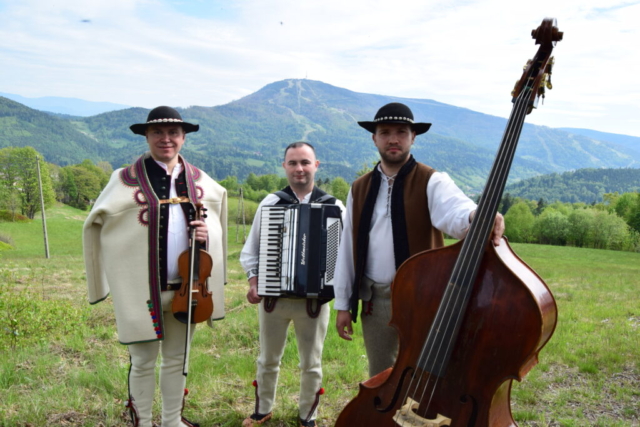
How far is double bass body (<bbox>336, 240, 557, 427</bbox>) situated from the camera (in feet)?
7.27

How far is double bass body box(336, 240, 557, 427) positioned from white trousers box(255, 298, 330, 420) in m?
1.36

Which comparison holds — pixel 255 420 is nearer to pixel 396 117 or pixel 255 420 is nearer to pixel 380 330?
pixel 380 330

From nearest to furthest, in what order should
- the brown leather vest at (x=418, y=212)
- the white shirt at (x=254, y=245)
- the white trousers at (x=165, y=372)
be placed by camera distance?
the brown leather vest at (x=418, y=212), the white trousers at (x=165, y=372), the white shirt at (x=254, y=245)

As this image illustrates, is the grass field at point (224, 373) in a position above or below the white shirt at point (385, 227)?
below

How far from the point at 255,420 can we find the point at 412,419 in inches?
84.8

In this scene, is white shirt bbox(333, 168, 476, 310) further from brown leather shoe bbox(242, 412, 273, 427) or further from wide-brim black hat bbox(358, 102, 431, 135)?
brown leather shoe bbox(242, 412, 273, 427)

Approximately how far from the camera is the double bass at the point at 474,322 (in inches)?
88.0

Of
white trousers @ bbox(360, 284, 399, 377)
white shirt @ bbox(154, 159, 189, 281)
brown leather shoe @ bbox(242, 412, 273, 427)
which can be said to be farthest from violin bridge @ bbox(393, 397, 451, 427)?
white shirt @ bbox(154, 159, 189, 281)

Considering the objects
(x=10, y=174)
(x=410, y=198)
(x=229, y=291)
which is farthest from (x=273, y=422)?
(x=10, y=174)

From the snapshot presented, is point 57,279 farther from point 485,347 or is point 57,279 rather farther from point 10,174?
point 10,174

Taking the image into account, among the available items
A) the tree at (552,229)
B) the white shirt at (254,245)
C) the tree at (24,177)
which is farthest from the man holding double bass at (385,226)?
the tree at (552,229)

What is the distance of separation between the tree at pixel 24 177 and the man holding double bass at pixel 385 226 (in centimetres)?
7064

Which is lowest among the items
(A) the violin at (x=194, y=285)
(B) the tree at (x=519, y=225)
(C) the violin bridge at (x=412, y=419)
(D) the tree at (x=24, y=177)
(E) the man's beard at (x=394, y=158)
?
(B) the tree at (x=519, y=225)

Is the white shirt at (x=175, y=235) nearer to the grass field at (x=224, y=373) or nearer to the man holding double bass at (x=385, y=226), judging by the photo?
the man holding double bass at (x=385, y=226)
